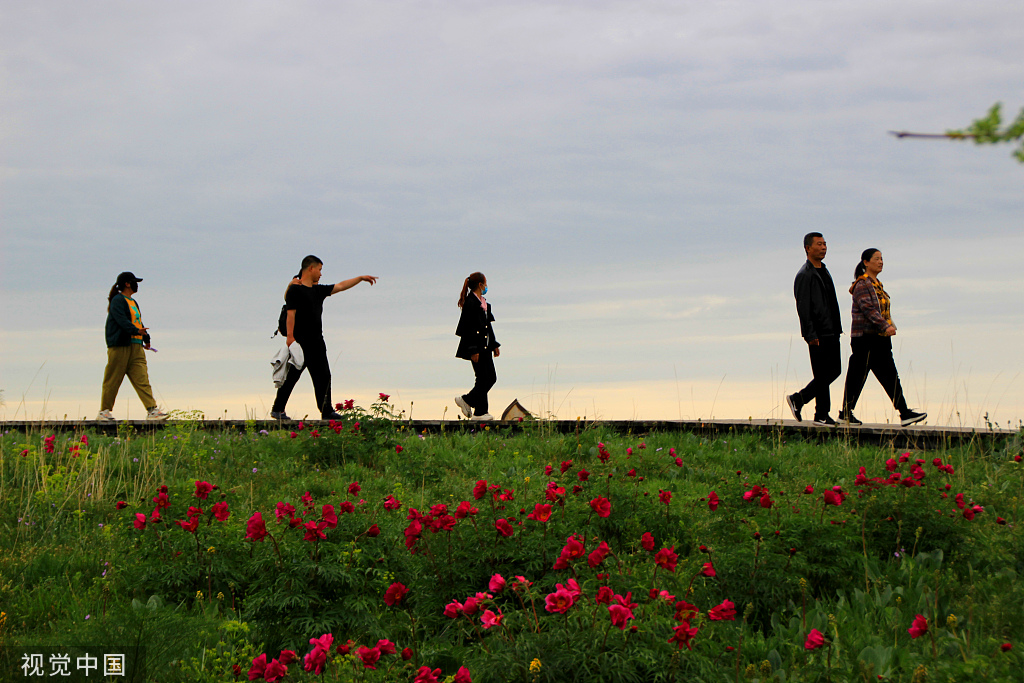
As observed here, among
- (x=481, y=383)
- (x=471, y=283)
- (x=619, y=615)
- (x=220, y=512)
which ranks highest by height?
(x=471, y=283)

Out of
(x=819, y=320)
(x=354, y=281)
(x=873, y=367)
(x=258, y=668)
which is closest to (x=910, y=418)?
(x=873, y=367)

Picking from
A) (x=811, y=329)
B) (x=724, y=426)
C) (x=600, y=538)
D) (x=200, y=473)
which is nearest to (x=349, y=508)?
(x=600, y=538)

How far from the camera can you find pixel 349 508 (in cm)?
470

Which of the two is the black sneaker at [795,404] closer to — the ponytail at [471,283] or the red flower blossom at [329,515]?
the ponytail at [471,283]

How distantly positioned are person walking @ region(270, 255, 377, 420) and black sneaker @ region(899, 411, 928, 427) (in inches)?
318

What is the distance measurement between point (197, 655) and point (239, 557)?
94cm

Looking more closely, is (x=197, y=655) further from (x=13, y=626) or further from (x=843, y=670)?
(x=843, y=670)

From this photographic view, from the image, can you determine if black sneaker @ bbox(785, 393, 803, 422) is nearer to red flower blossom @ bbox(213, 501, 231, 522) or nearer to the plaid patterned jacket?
the plaid patterned jacket

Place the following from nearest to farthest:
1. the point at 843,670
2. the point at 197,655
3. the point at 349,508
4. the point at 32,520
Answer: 1. the point at 843,670
2. the point at 197,655
3. the point at 349,508
4. the point at 32,520

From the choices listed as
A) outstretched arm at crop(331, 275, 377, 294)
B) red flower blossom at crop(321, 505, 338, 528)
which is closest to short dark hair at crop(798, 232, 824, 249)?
outstretched arm at crop(331, 275, 377, 294)

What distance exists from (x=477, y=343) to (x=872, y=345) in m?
5.81

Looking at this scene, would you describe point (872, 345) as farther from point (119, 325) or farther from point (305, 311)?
point (119, 325)

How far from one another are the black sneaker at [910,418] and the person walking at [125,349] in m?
11.4

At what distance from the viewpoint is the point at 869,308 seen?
11.8 metres
